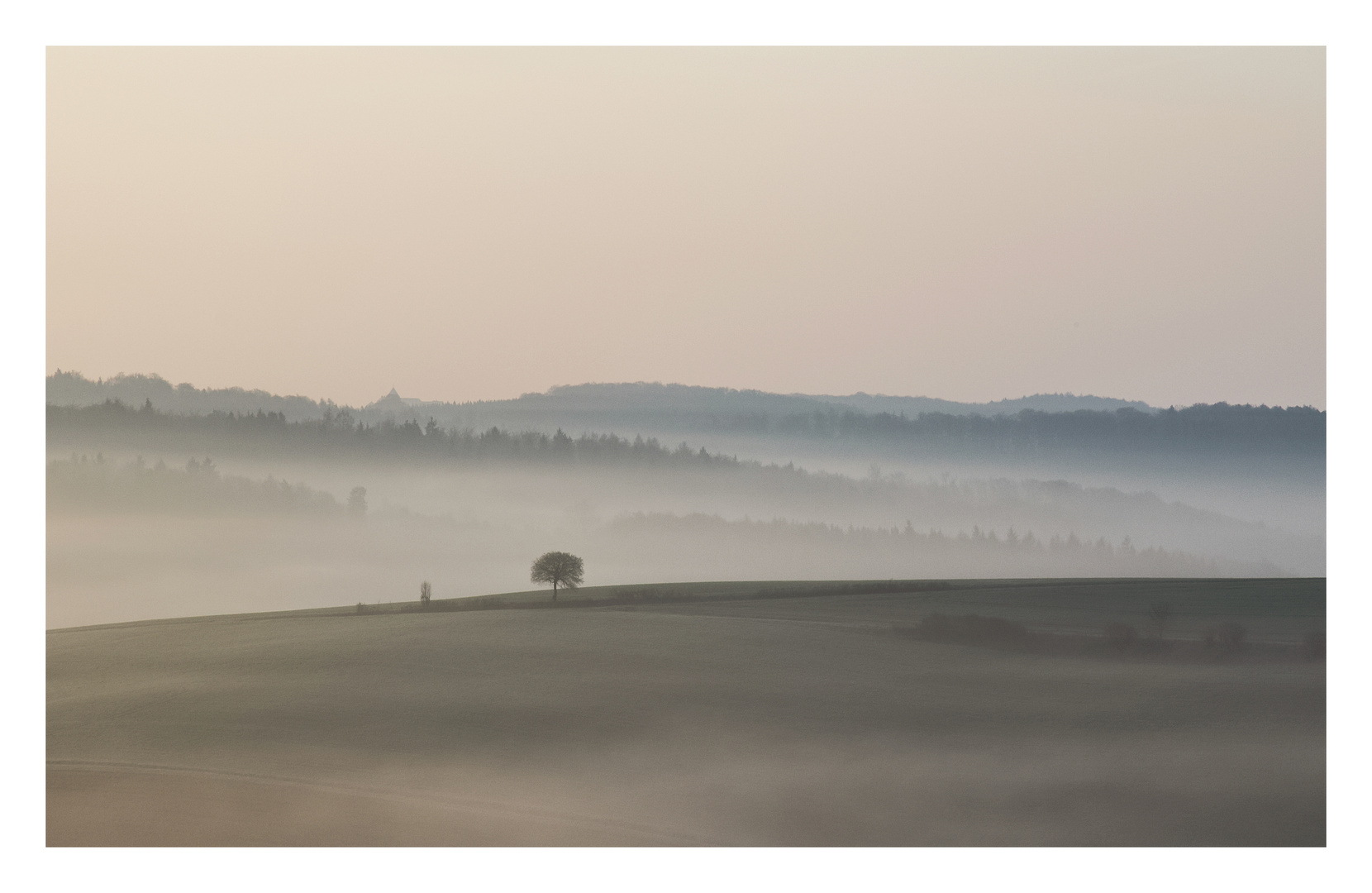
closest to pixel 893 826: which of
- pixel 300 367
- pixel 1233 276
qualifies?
Answer: pixel 1233 276

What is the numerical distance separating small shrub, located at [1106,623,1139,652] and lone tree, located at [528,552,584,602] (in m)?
2.61

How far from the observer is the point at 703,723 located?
15.9 ft

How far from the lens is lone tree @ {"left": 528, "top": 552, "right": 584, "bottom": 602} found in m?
5.17

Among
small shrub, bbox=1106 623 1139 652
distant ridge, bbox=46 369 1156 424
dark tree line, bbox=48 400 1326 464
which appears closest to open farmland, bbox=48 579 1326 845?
small shrub, bbox=1106 623 1139 652

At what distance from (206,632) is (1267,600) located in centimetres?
520

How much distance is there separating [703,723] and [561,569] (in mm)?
1021

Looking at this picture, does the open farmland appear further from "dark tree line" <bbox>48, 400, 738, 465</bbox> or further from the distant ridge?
the distant ridge

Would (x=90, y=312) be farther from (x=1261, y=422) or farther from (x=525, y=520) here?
(x=1261, y=422)

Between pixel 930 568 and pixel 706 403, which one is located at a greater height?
pixel 706 403

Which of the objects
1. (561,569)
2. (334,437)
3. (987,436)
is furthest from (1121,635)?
(334,437)

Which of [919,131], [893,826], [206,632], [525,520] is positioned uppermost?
[919,131]

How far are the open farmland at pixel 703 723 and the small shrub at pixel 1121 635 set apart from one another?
0.15 feet

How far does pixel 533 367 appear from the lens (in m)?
5.26

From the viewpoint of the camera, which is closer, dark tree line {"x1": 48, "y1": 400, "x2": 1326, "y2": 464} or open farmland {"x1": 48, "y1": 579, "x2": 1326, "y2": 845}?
open farmland {"x1": 48, "y1": 579, "x2": 1326, "y2": 845}
